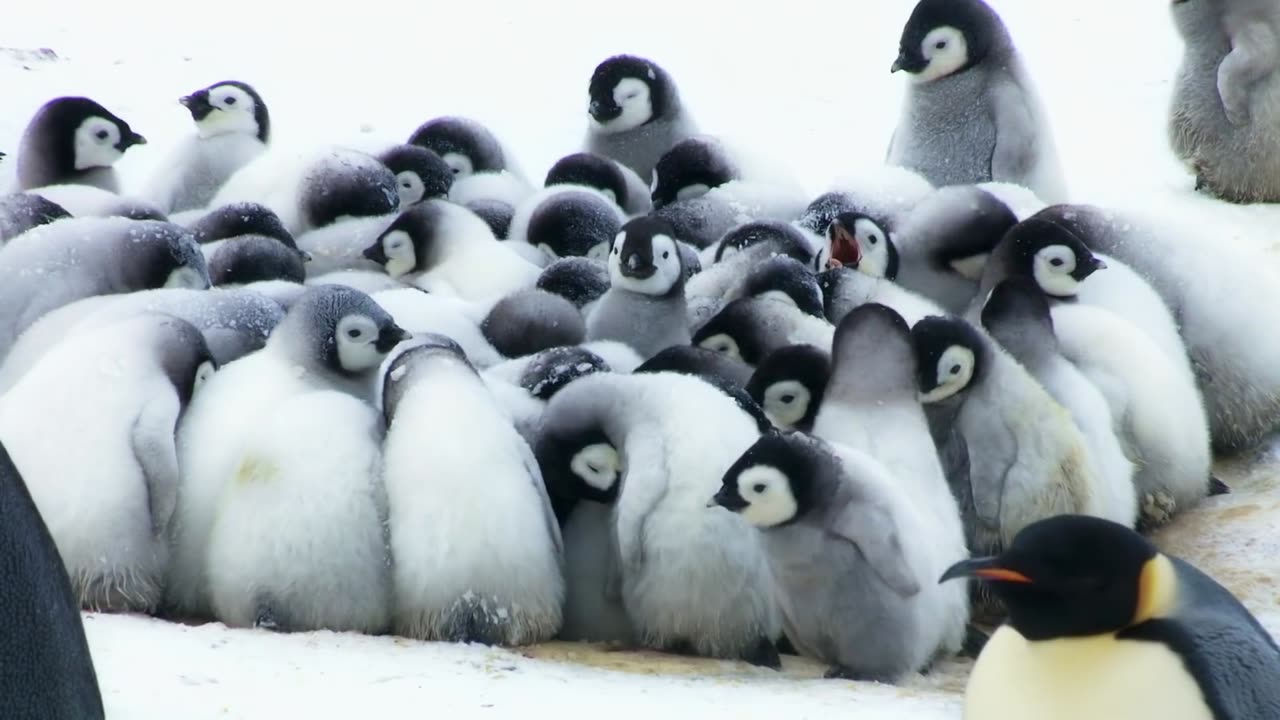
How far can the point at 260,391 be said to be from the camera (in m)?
3.10

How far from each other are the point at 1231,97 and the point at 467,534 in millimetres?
4009

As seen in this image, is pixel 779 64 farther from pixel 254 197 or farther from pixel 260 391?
pixel 260 391

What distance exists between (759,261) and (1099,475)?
101 centimetres

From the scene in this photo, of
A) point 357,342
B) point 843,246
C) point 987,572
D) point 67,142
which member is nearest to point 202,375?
point 357,342

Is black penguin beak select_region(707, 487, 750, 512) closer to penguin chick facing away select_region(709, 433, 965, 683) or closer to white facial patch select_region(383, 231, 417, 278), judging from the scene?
penguin chick facing away select_region(709, 433, 965, 683)

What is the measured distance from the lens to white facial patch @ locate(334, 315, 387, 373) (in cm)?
321

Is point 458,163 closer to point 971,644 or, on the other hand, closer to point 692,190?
point 692,190

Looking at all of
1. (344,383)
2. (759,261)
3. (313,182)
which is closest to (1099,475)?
(759,261)

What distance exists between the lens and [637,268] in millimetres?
3734

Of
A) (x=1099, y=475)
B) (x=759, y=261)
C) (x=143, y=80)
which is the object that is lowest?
(x=1099, y=475)

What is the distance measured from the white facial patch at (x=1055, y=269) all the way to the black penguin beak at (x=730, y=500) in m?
1.24

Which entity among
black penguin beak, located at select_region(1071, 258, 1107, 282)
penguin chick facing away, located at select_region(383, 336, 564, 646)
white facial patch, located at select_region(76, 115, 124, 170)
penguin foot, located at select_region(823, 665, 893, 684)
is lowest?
penguin foot, located at select_region(823, 665, 893, 684)

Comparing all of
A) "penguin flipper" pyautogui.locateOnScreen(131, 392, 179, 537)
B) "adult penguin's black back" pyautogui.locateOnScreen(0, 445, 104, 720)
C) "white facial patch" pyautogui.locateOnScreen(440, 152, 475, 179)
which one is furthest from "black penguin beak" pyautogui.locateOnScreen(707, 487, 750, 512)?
"white facial patch" pyautogui.locateOnScreen(440, 152, 475, 179)

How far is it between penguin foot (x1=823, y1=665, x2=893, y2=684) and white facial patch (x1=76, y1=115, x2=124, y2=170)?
3.01m
